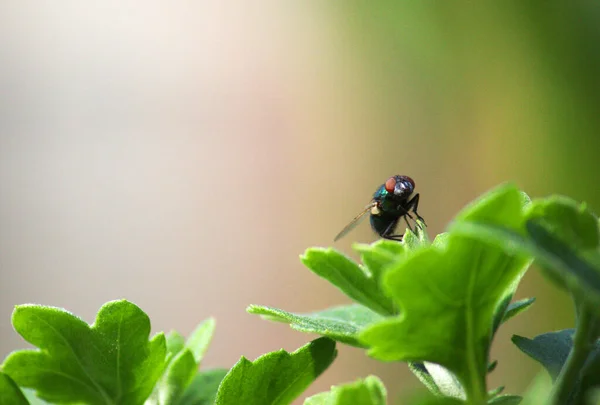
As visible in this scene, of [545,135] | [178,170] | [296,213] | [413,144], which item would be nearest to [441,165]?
[413,144]

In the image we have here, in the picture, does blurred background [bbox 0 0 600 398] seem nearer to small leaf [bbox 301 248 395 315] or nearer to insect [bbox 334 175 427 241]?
insect [bbox 334 175 427 241]

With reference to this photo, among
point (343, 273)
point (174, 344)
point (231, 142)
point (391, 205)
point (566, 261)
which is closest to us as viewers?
point (566, 261)

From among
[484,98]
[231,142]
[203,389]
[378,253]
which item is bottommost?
[203,389]

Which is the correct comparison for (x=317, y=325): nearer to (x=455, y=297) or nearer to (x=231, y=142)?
(x=455, y=297)

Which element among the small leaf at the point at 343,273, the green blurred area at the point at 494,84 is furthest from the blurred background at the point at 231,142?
the small leaf at the point at 343,273

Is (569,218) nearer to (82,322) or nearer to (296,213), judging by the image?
(82,322)

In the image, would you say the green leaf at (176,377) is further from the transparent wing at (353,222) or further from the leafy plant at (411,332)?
the transparent wing at (353,222)

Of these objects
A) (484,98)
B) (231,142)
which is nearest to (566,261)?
(231,142)
